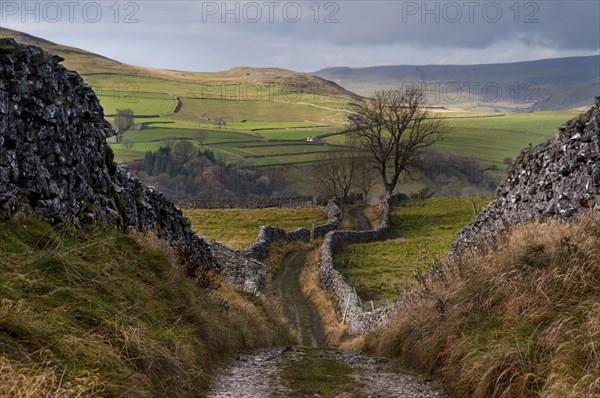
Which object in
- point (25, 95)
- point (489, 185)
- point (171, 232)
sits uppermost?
point (25, 95)

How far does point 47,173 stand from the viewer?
10.3 m

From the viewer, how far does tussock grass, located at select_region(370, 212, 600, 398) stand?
6867 millimetres

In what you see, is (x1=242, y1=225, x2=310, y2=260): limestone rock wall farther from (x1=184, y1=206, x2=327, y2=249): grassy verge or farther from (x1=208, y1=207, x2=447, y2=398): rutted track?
(x1=208, y1=207, x2=447, y2=398): rutted track

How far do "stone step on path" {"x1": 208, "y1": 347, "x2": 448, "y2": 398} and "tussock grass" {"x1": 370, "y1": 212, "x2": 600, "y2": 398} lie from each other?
0.40 meters

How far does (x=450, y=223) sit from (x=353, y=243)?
11.1 metres

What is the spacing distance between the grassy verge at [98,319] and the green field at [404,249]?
8.85 m

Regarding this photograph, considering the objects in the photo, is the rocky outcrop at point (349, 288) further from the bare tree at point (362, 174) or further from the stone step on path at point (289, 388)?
the bare tree at point (362, 174)

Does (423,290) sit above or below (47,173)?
below

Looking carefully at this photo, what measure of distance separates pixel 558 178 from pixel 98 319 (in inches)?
392

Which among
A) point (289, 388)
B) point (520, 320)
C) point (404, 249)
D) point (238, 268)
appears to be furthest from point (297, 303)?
point (520, 320)

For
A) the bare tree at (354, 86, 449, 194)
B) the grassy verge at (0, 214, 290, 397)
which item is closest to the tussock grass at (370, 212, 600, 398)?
the grassy verge at (0, 214, 290, 397)

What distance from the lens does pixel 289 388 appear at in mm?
9367

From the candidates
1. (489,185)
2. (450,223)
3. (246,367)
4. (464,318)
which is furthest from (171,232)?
(489,185)

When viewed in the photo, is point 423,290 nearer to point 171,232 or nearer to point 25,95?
point 171,232
